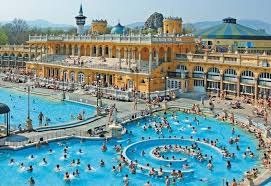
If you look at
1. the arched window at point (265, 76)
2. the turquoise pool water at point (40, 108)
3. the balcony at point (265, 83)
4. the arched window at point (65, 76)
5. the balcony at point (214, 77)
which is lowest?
the turquoise pool water at point (40, 108)

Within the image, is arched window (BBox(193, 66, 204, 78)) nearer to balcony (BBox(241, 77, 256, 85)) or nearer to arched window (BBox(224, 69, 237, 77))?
arched window (BBox(224, 69, 237, 77))

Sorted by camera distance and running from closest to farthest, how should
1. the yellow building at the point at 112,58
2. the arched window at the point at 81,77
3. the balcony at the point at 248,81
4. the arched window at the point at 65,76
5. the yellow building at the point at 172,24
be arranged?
the balcony at the point at 248,81, the yellow building at the point at 112,58, the arched window at the point at 81,77, the arched window at the point at 65,76, the yellow building at the point at 172,24

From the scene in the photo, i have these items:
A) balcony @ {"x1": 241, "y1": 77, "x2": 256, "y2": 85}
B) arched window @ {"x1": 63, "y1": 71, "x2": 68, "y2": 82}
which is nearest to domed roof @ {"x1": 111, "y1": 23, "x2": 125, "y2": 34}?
arched window @ {"x1": 63, "y1": 71, "x2": 68, "y2": 82}

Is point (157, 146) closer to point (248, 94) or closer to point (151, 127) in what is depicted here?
point (151, 127)

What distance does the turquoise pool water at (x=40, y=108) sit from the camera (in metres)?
40.3

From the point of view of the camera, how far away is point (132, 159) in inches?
1139

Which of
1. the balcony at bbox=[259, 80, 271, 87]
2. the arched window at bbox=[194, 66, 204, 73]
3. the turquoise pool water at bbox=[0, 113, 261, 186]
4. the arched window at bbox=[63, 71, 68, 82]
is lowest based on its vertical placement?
the turquoise pool water at bbox=[0, 113, 261, 186]

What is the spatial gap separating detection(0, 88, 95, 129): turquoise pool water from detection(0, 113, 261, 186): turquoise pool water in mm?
7764

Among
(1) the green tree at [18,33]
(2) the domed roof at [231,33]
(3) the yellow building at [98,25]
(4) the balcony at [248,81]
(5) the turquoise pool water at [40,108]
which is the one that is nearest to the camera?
(5) the turquoise pool water at [40,108]

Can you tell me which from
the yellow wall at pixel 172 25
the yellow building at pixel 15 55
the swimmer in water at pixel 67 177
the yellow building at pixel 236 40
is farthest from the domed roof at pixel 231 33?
the swimmer in water at pixel 67 177

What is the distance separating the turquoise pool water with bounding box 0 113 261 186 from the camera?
82.3 ft

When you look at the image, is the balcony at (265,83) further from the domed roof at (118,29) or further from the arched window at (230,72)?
the domed roof at (118,29)

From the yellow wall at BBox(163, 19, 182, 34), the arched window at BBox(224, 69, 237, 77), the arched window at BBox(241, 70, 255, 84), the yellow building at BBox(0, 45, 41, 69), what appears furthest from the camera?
the yellow building at BBox(0, 45, 41, 69)

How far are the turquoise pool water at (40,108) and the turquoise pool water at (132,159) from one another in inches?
306
